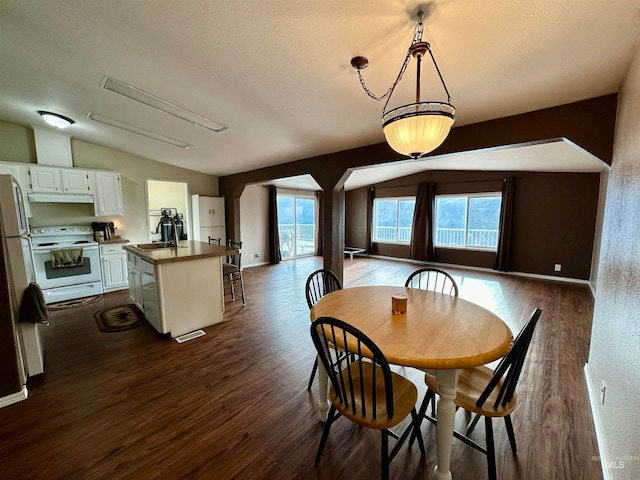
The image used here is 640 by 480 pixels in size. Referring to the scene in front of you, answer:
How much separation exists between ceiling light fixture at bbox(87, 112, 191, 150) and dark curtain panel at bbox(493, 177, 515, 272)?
6.63 m

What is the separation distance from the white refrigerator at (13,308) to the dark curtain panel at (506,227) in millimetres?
7692

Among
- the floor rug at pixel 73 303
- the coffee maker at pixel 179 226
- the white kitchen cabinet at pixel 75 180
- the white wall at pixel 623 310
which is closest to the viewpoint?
the white wall at pixel 623 310

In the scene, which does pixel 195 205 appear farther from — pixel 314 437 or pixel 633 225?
pixel 633 225

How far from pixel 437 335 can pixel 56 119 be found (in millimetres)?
5166

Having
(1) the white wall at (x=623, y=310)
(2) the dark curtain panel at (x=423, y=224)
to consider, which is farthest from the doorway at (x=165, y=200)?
(1) the white wall at (x=623, y=310)

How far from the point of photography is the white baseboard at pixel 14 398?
1.88 m

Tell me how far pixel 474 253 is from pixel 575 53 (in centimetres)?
576

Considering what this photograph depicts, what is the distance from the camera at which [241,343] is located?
9.28 ft

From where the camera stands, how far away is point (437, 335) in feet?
4.55

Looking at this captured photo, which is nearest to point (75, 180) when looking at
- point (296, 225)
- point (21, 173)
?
point (21, 173)

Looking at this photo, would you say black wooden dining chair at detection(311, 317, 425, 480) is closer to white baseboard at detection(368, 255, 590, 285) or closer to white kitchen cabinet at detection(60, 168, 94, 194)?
white kitchen cabinet at detection(60, 168, 94, 194)

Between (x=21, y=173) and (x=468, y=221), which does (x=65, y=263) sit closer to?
(x=21, y=173)

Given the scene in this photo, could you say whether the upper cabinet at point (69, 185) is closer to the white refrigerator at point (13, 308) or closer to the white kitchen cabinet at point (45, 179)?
the white kitchen cabinet at point (45, 179)

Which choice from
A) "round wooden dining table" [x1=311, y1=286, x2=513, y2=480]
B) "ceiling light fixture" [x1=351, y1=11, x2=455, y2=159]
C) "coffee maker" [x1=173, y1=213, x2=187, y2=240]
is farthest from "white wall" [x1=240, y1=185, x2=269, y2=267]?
"ceiling light fixture" [x1=351, y1=11, x2=455, y2=159]
